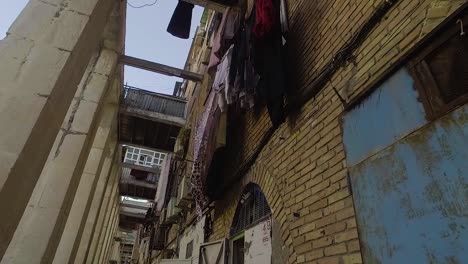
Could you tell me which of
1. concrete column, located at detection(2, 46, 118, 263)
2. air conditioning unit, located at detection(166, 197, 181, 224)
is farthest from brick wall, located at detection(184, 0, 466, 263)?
air conditioning unit, located at detection(166, 197, 181, 224)

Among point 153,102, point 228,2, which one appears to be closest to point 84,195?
point 153,102

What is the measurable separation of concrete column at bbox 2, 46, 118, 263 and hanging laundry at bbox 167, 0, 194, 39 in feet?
7.08

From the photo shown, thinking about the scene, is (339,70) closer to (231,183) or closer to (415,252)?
(415,252)

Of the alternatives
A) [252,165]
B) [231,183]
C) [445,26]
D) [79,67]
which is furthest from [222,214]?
[445,26]

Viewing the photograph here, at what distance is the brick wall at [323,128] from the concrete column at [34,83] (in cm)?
284

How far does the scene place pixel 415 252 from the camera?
1.92 m

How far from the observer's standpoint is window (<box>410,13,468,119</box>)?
1910mm

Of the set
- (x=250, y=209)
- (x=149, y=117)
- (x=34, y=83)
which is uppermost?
(x=149, y=117)

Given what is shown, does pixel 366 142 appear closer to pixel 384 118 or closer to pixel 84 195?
pixel 384 118

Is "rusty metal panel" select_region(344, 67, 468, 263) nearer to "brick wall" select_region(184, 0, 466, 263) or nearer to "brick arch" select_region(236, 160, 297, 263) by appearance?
"brick wall" select_region(184, 0, 466, 263)

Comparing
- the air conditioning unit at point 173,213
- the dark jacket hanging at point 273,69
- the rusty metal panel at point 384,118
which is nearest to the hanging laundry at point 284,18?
the dark jacket hanging at point 273,69

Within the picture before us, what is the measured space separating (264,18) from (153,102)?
946 centimetres

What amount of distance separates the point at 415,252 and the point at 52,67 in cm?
414

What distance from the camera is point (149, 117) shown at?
12430 mm
